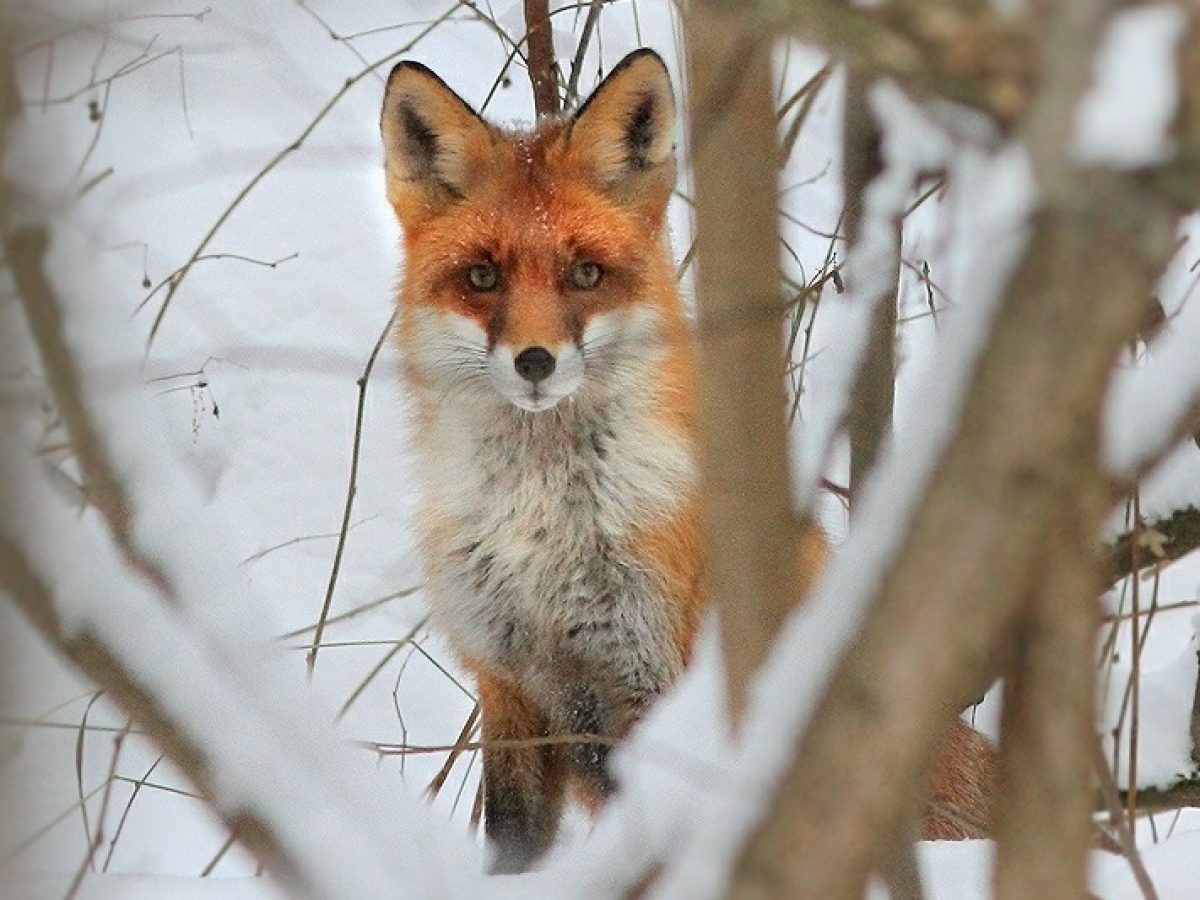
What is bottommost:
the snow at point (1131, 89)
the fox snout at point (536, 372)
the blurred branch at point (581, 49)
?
the snow at point (1131, 89)

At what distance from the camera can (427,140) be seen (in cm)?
344

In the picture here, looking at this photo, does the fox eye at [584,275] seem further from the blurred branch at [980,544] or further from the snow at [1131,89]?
the snow at [1131,89]

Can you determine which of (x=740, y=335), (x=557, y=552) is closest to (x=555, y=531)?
(x=557, y=552)

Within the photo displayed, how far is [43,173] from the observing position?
1230 mm

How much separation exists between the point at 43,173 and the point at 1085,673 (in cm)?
93

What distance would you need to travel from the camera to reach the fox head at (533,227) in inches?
127

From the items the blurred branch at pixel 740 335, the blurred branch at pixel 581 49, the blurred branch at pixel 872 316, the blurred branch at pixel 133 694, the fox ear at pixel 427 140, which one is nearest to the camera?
the blurred branch at pixel 133 694

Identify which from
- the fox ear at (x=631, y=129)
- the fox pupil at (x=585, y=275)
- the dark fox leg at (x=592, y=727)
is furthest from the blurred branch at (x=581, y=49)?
the dark fox leg at (x=592, y=727)

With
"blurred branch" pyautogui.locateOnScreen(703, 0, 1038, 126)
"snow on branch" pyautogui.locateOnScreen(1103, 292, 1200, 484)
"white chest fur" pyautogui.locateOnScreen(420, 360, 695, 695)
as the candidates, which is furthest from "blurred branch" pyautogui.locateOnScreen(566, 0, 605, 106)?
"blurred branch" pyautogui.locateOnScreen(703, 0, 1038, 126)

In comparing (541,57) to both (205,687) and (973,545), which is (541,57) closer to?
(205,687)

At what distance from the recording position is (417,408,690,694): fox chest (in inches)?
130

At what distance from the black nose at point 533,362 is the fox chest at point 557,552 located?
0.36 m

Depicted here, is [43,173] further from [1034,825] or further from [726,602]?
[1034,825]

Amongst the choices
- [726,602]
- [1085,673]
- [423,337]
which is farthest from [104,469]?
[423,337]
